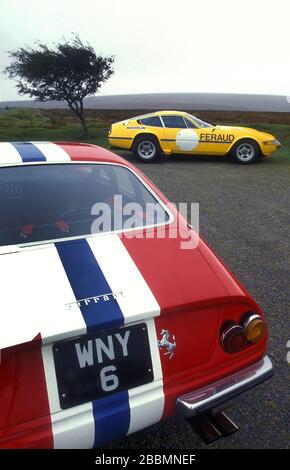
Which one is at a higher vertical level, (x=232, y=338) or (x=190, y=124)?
(x=190, y=124)

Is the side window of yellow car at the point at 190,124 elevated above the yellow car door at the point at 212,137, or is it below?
above

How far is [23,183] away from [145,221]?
87 centimetres

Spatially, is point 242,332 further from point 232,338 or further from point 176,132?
point 176,132

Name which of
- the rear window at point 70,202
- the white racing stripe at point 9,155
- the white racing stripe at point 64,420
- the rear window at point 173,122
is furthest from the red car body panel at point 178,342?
the rear window at point 173,122

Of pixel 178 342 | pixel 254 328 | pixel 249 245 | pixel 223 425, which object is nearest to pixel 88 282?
pixel 178 342

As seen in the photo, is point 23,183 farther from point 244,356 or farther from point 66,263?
point 244,356

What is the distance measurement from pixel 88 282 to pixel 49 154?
124 centimetres

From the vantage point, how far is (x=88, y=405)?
4.99 ft

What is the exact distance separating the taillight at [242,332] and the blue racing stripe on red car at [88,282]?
593 mm

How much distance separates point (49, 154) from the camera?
2576mm

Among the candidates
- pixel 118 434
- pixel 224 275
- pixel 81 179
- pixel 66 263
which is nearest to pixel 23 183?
pixel 81 179

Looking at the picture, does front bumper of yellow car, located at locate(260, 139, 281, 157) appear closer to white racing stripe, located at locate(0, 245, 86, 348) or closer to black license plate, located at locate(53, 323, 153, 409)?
white racing stripe, located at locate(0, 245, 86, 348)

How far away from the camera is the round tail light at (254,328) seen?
185 cm

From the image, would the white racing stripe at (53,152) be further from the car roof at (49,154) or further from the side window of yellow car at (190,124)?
the side window of yellow car at (190,124)
